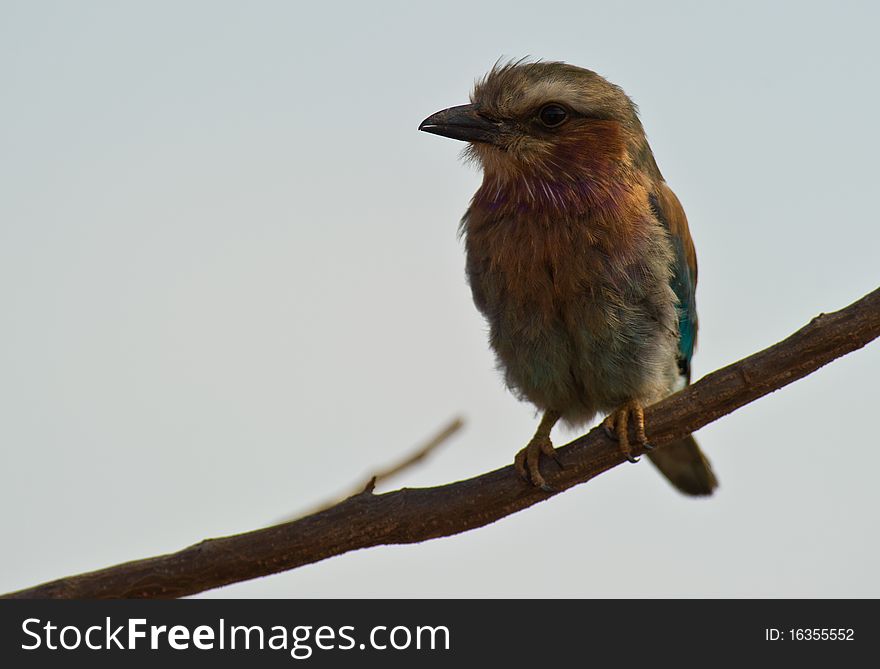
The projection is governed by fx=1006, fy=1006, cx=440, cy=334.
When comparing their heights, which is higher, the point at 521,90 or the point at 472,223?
the point at 521,90

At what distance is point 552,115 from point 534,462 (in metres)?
1.14

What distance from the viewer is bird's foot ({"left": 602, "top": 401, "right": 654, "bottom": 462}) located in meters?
2.97

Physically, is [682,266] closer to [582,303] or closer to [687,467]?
[582,303]

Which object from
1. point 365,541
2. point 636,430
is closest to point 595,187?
point 636,430

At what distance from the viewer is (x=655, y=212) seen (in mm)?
3367

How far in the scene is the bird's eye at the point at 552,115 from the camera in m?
3.29

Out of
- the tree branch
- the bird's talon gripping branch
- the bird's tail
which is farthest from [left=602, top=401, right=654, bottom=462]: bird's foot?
the bird's tail

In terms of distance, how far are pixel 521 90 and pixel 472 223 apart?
50 cm

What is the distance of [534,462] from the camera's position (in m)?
3.04

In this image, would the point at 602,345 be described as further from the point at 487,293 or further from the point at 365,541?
the point at 365,541

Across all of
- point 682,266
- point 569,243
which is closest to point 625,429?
point 569,243

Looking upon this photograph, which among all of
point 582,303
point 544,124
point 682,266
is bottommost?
point 582,303

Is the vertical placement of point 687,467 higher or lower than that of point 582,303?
lower

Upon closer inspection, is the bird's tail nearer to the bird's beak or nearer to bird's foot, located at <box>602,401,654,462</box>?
bird's foot, located at <box>602,401,654,462</box>
